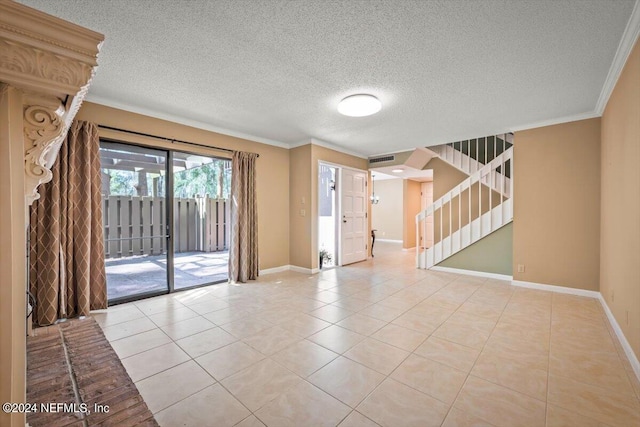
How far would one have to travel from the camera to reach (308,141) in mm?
5172

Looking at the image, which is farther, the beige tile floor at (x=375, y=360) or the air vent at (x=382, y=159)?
the air vent at (x=382, y=159)

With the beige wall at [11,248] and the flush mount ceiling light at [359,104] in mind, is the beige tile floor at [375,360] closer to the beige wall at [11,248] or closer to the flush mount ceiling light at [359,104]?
the beige wall at [11,248]

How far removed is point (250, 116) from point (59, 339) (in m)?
3.21

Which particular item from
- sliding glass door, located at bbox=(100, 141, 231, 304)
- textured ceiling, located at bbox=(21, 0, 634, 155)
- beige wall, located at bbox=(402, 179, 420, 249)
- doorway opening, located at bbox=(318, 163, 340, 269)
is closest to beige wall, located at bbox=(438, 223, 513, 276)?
textured ceiling, located at bbox=(21, 0, 634, 155)

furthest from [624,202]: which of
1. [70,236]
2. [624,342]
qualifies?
[70,236]

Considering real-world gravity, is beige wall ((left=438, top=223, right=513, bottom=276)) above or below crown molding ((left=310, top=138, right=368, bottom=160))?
below

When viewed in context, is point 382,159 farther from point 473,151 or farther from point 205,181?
point 205,181

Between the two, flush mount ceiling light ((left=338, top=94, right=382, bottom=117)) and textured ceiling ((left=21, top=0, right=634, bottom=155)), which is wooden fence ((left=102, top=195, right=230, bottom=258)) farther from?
flush mount ceiling light ((left=338, top=94, right=382, bottom=117))

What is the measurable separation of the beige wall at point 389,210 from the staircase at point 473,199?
3.95 meters

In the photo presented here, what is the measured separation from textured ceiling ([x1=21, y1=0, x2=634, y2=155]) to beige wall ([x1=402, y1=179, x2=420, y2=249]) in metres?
4.77

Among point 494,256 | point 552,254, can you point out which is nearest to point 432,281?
point 494,256

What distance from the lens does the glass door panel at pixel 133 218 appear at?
3943mm

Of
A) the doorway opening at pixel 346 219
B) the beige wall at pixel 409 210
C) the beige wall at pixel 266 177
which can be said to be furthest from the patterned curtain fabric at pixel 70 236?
the beige wall at pixel 409 210

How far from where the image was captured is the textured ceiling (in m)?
1.89
